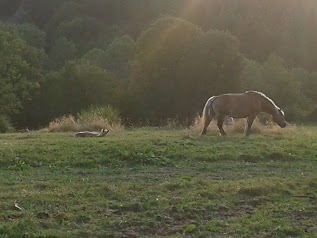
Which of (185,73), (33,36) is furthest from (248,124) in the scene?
(33,36)

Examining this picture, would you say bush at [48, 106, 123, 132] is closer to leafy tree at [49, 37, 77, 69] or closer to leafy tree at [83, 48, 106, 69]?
leafy tree at [83, 48, 106, 69]

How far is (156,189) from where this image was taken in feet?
28.5

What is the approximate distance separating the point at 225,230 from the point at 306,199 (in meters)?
2.00

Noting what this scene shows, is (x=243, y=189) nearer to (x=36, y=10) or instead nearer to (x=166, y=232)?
(x=166, y=232)

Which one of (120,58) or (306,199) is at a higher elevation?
(306,199)

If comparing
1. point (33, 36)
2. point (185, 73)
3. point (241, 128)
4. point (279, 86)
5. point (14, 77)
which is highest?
point (241, 128)

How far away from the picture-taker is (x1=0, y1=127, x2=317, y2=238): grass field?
693 cm

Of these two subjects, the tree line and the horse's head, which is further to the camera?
the tree line

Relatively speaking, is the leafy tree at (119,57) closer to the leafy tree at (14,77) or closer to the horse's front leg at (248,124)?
the leafy tree at (14,77)

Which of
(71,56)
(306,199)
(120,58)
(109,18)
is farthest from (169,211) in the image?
(109,18)

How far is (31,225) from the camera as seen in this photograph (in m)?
6.79

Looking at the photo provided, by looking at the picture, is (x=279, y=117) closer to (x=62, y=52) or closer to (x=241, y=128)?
(x=241, y=128)

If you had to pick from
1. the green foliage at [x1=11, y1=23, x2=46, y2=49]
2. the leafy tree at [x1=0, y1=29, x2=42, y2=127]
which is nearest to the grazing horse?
the leafy tree at [x1=0, y1=29, x2=42, y2=127]

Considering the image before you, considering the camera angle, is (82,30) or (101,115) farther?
(82,30)
